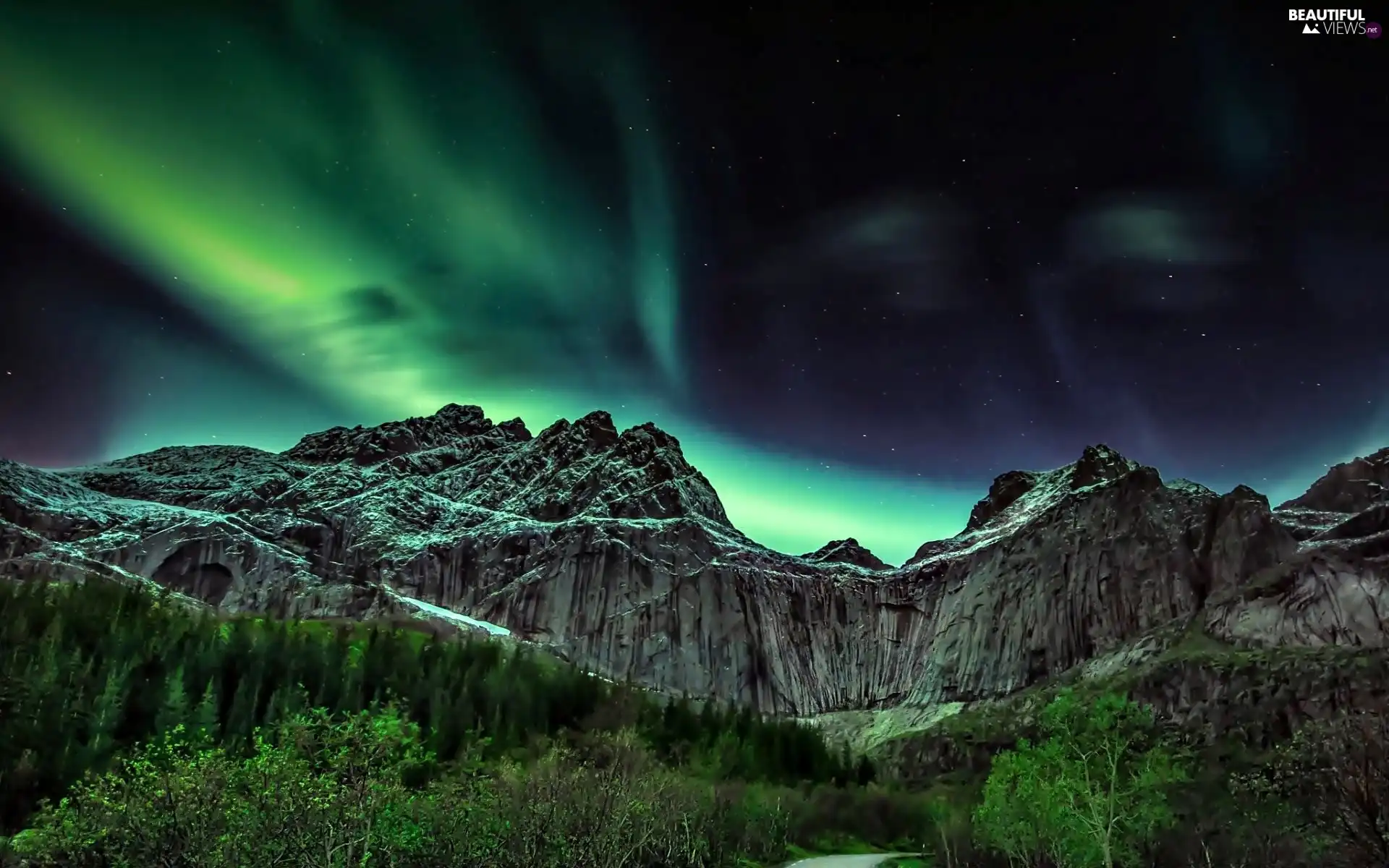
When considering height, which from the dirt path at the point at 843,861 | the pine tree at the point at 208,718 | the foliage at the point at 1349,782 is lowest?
the dirt path at the point at 843,861

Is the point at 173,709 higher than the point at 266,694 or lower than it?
lower

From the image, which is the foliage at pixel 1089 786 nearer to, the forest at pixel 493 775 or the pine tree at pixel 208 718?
the forest at pixel 493 775

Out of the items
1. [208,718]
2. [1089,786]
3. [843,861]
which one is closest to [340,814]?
[1089,786]

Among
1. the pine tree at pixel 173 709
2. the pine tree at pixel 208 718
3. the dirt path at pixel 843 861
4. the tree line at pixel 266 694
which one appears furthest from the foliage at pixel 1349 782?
the pine tree at pixel 173 709

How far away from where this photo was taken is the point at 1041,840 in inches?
3184

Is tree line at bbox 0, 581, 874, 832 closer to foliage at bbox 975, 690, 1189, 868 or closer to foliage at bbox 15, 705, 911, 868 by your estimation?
foliage at bbox 15, 705, 911, 868

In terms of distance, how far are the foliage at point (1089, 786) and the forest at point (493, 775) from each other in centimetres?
32

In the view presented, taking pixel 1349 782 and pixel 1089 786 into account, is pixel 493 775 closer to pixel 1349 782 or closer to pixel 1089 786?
pixel 1089 786

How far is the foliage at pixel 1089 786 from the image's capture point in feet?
211

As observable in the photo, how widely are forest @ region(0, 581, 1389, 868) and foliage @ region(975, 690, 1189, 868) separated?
0.32m

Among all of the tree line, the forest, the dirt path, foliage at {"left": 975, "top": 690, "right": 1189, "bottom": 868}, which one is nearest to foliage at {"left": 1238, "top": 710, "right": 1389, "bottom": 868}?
the forest

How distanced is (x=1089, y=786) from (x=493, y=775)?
182 feet

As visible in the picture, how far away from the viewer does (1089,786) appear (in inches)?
2635

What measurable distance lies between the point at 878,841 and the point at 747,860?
43.3 m
